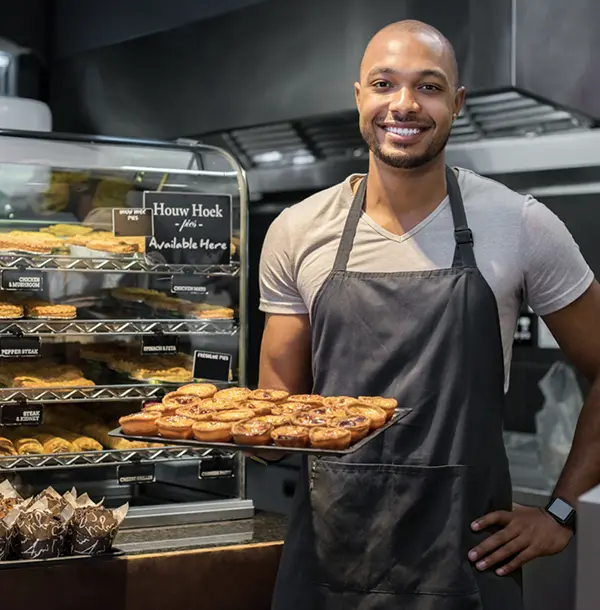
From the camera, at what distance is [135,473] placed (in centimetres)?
289

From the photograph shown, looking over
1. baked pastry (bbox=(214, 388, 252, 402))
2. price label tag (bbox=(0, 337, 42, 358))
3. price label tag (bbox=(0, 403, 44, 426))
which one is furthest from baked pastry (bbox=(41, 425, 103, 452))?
baked pastry (bbox=(214, 388, 252, 402))

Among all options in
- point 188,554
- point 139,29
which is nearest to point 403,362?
point 188,554

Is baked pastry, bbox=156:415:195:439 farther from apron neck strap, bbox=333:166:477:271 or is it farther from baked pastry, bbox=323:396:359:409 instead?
apron neck strap, bbox=333:166:477:271

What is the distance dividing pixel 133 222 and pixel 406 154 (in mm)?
1087

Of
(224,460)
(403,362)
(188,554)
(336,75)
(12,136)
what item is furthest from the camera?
(336,75)

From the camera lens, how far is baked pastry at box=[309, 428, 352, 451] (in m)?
1.80

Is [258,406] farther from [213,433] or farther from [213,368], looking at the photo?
[213,368]

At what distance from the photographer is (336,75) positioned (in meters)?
3.44

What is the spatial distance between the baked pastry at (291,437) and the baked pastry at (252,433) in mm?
17

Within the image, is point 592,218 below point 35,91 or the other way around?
below

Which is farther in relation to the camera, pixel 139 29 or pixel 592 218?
pixel 139 29

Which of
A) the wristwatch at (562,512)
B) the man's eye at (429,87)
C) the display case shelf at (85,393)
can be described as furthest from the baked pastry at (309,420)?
the display case shelf at (85,393)

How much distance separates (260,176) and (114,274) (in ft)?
4.85

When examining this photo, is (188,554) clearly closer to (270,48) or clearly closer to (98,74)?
(270,48)
